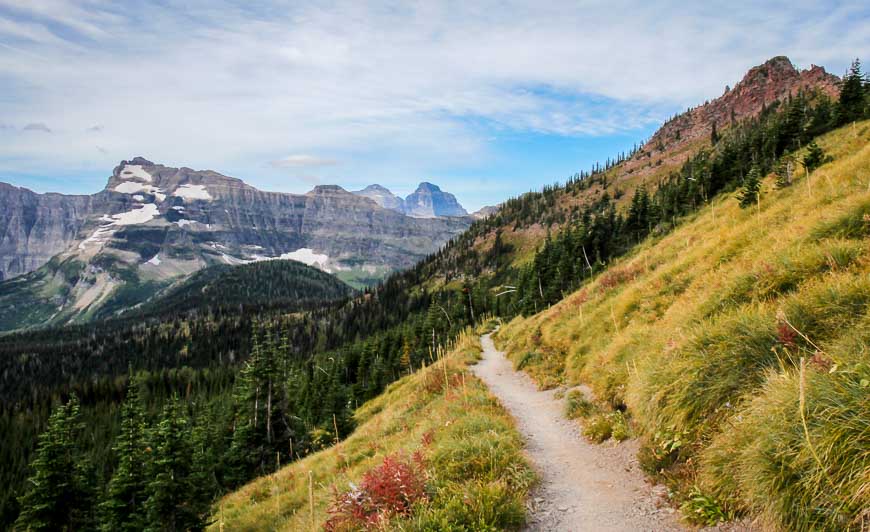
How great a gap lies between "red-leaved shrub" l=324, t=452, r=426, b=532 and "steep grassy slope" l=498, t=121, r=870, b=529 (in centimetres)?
412

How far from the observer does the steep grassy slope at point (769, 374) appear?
171 inches

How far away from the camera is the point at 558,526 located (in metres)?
6.44

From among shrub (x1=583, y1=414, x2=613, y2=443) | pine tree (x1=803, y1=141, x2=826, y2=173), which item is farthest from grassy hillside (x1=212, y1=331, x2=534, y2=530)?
pine tree (x1=803, y1=141, x2=826, y2=173)

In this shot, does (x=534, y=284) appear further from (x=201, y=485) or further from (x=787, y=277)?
(x=787, y=277)

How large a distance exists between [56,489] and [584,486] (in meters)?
31.3

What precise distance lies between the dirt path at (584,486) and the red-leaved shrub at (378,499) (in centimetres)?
197

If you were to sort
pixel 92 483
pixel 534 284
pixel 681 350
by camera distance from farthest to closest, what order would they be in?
pixel 534 284 < pixel 92 483 < pixel 681 350

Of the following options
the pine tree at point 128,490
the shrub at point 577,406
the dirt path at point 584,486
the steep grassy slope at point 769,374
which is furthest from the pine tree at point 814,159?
the pine tree at point 128,490

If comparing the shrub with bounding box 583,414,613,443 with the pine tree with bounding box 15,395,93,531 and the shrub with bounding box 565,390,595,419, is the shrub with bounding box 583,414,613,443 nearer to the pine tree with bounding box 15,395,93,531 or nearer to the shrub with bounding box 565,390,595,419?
the shrub with bounding box 565,390,595,419

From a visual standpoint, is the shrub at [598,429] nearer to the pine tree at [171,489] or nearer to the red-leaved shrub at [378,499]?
the red-leaved shrub at [378,499]

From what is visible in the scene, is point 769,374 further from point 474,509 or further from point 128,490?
point 128,490

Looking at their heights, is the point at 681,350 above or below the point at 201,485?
above

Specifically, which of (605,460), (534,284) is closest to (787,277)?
(605,460)

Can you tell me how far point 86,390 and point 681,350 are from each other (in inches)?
Answer: 7143
